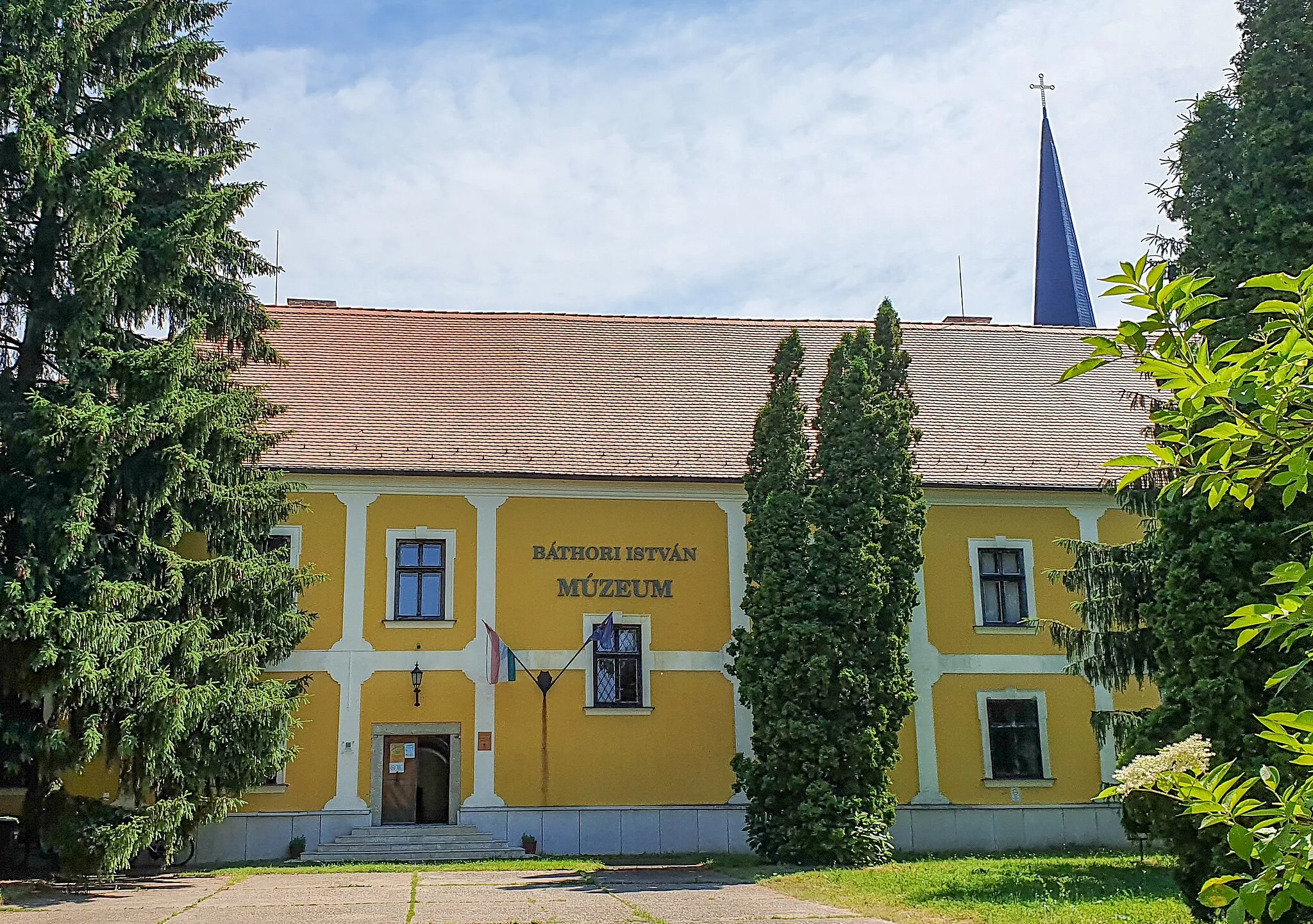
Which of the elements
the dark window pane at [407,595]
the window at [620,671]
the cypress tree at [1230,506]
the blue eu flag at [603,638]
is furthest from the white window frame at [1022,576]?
the cypress tree at [1230,506]

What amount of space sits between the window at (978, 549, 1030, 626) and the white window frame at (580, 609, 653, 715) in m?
5.74

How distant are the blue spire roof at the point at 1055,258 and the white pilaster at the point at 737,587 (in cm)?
2193

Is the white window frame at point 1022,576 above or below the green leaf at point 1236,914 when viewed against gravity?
above

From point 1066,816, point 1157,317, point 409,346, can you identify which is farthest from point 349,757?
point 1157,317

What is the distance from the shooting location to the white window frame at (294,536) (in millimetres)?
19125

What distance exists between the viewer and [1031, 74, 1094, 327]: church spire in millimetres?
39031

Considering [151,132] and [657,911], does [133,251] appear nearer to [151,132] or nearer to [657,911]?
[151,132]

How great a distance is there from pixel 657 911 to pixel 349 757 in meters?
8.77

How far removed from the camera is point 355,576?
19.2 meters

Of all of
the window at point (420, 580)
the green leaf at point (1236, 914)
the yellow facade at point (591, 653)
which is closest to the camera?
the green leaf at point (1236, 914)

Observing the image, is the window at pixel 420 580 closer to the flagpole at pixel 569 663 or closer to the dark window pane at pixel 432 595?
the dark window pane at pixel 432 595

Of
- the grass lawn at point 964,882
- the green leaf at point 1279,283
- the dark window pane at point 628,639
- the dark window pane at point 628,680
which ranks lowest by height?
the grass lawn at point 964,882

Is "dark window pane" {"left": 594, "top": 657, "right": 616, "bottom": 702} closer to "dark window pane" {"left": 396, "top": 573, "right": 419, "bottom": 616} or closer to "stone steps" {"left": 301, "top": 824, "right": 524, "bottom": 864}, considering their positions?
"stone steps" {"left": 301, "top": 824, "right": 524, "bottom": 864}

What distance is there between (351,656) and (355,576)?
4.12 feet
